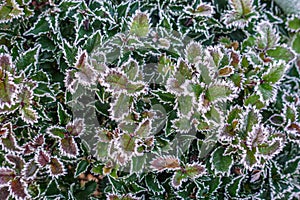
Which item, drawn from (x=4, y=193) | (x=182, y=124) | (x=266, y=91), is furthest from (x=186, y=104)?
(x=4, y=193)

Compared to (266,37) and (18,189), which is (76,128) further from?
(266,37)

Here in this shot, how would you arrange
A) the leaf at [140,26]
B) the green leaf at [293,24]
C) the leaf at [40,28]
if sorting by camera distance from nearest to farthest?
the leaf at [140,26] → the leaf at [40,28] → the green leaf at [293,24]

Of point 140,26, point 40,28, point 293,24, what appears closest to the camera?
point 140,26

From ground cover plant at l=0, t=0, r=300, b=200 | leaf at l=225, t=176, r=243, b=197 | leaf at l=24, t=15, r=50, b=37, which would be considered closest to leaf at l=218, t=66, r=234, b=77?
ground cover plant at l=0, t=0, r=300, b=200

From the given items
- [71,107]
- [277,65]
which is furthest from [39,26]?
[277,65]

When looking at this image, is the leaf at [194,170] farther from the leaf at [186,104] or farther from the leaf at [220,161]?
the leaf at [186,104]

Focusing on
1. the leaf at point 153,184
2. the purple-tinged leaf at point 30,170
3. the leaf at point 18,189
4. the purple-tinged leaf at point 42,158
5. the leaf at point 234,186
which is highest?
the purple-tinged leaf at point 42,158

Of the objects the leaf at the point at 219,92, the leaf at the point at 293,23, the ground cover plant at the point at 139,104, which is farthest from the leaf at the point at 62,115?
the leaf at the point at 293,23

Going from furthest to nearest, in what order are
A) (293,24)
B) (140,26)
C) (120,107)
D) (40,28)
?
(293,24)
(40,28)
(140,26)
(120,107)
